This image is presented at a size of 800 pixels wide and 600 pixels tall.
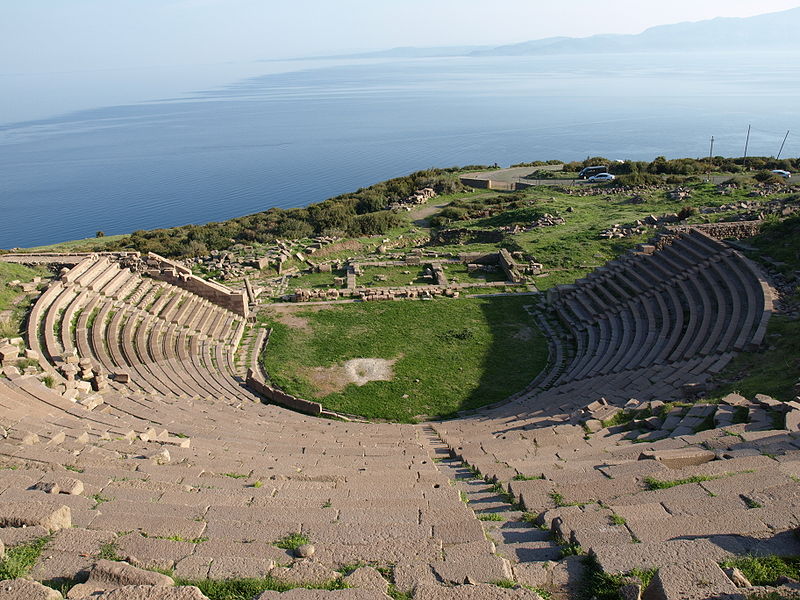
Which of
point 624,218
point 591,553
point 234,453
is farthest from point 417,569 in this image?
point 624,218

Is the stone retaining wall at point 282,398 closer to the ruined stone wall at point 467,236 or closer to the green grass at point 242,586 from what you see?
the green grass at point 242,586

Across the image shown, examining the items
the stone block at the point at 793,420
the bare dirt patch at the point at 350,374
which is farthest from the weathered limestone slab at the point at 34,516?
the bare dirt patch at the point at 350,374

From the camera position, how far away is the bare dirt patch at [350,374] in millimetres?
18406

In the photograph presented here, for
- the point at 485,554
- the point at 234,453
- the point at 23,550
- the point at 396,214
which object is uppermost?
the point at 23,550

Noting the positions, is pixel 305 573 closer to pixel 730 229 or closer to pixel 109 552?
pixel 109 552

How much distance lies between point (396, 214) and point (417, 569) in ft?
130

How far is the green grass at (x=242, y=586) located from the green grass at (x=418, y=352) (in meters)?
11.2

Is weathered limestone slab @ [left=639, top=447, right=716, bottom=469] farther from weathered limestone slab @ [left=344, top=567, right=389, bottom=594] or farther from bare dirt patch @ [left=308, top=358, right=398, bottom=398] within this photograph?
bare dirt patch @ [left=308, top=358, right=398, bottom=398]

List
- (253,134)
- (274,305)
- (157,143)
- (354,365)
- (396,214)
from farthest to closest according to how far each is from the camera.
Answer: (253,134) < (157,143) < (396,214) < (274,305) < (354,365)

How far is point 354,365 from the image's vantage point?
19812mm

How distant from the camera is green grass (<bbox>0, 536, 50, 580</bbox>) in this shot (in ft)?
17.1

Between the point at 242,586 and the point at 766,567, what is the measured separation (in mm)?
5095

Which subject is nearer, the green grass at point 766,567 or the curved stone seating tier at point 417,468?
the green grass at point 766,567

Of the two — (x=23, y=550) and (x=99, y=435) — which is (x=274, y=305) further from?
(x=23, y=550)
